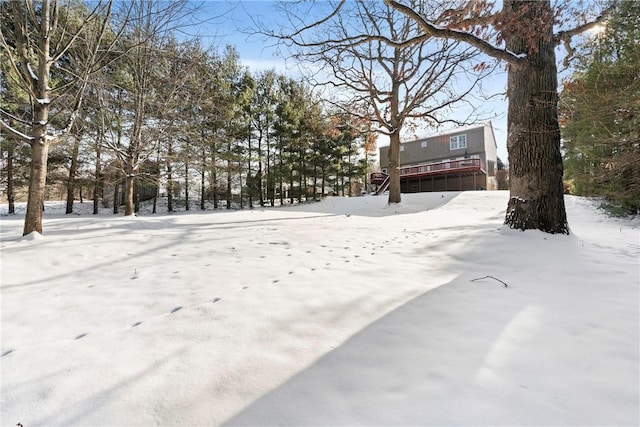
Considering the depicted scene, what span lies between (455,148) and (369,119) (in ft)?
53.1

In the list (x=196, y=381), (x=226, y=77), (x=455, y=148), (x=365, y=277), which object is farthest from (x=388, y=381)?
(x=455, y=148)

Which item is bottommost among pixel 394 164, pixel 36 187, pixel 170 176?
pixel 36 187

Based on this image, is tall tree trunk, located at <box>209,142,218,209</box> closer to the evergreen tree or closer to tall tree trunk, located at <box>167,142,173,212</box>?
tall tree trunk, located at <box>167,142,173,212</box>

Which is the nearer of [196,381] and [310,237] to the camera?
[196,381]

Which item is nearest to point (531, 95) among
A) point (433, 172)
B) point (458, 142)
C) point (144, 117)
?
point (144, 117)

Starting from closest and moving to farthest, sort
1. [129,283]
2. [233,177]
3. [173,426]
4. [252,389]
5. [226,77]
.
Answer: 1. [173,426]
2. [252,389]
3. [129,283]
4. [226,77]
5. [233,177]

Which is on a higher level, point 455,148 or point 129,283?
point 455,148

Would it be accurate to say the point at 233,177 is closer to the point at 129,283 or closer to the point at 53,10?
the point at 53,10

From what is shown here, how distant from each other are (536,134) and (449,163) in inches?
669

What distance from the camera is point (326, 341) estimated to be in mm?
1663

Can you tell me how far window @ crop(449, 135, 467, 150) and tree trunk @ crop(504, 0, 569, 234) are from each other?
22.2 metres

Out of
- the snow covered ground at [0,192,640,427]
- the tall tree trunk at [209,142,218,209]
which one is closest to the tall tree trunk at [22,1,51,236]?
the snow covered ground at [0,192,640,427]

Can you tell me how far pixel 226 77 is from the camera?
16.7 metres

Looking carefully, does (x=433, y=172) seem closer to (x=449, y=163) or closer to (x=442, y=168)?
(x=442, y=168)
